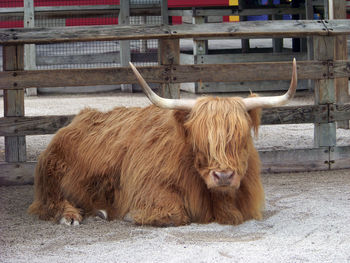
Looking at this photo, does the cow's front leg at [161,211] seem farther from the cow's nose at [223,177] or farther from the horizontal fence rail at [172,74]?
the horizontal fence rail at [172,74]

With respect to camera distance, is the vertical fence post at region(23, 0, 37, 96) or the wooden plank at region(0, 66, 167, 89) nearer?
the wooden plank at region(0, 66, 167, 89)

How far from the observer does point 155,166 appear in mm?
5246

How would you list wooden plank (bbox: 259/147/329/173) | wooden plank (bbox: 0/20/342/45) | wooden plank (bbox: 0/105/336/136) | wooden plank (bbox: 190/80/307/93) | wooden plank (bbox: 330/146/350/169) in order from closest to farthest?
wooden plank (bbox: 0/20/342/45) → wooden plank (bbox: 0/105/336/136) → wooden plank (bbox: 259/147/329/173) → wooden plank (bbox: 330/146/350/169) → wooden plank (bbox: 190/80/307/93)

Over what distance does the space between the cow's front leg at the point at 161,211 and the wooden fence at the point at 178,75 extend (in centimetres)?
184

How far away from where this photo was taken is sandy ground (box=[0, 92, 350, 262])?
4301 millimetres

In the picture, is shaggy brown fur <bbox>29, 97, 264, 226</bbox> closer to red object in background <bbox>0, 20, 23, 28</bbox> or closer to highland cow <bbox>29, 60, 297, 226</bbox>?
highland cow <bbox>29, 60, 297, 226</bbox>

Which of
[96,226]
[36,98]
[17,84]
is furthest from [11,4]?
[96,226]

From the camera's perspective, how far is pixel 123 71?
673 centimetres

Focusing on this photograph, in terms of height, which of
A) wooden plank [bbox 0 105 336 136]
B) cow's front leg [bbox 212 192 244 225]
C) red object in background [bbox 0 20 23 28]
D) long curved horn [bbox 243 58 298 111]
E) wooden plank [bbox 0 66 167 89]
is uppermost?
red object in background [bbox 0 20 23 28]

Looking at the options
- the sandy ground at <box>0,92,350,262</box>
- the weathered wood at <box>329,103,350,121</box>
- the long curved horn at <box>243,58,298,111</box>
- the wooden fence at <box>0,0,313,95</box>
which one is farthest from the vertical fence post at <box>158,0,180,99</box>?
the wooden fence at <box>0,0,313,95</box>

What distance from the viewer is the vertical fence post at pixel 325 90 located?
7067 mm

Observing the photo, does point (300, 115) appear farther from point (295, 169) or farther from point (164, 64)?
point (164, 64)

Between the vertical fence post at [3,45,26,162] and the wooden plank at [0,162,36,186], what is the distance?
0.30 feet

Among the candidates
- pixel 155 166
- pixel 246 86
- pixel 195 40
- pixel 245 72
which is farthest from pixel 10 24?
pixel 155 166
